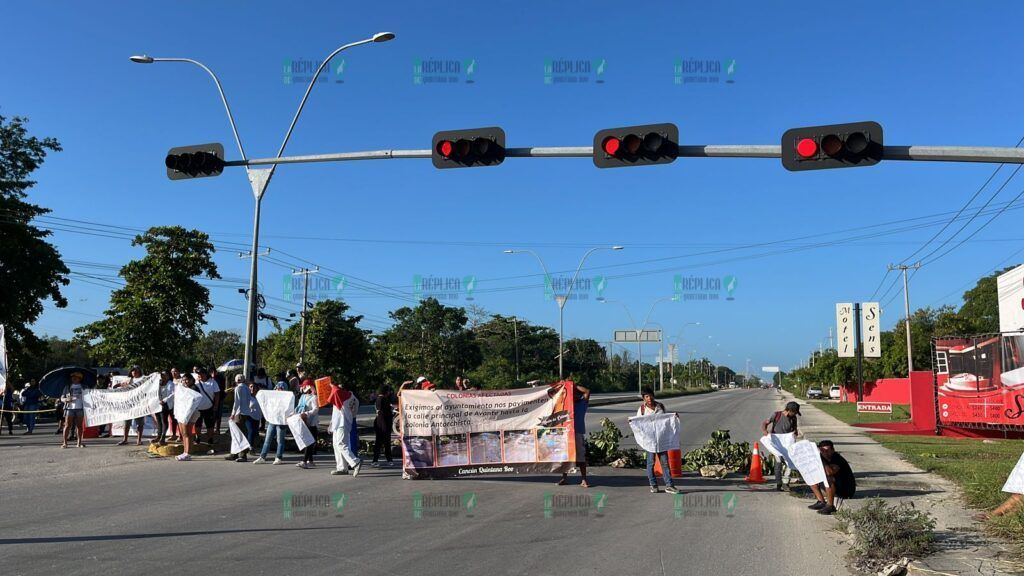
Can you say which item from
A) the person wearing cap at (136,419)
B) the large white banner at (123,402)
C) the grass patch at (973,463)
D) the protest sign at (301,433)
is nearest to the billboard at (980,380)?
the grass patch at (973,463)

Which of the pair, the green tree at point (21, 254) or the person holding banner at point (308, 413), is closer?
the person holding banner at point (308, 413)

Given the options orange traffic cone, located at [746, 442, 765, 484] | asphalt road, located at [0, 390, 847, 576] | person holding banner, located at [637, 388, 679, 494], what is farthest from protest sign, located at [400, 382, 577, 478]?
orange traffic cone, located at [746, 442, 765, 484]

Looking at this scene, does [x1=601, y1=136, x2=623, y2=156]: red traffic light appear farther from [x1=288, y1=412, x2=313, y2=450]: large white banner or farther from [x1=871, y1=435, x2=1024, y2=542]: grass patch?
[x1=288, y1=412, x2=313, y2=450]: large white banner

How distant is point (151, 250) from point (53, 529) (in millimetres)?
34248

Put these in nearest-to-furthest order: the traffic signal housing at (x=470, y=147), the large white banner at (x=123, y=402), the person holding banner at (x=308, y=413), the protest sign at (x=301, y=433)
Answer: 1. the traffic signal housing at (x=470, y=147)
2. the protest sign at (x=301, y=433)
3. the person holding banner at (x=308, y=413)
4. the large white banner at (x=123, y=402)

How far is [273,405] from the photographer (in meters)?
14.6

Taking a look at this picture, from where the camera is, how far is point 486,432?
→ 12.5 meters

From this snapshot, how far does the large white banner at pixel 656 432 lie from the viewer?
1133 cm

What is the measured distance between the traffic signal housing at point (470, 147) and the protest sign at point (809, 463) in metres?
5.87

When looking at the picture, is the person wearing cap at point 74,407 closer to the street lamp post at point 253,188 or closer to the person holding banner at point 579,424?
the street lamp post at point 253,188

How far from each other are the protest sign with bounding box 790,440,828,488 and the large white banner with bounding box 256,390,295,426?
29.9 feet

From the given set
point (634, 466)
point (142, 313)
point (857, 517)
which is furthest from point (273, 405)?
point (142, 313)

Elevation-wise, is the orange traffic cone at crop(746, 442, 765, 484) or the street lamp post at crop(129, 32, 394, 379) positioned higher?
the street lamp post at crop(129, 32, 394, 379)

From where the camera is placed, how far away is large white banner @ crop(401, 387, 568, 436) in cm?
1246
